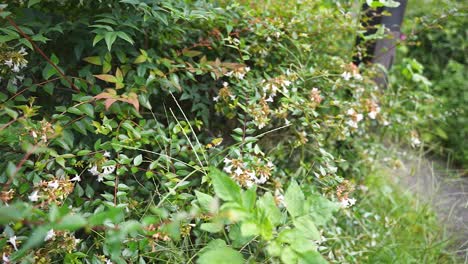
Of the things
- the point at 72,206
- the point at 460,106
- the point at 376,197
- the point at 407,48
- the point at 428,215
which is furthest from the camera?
the point at 407,48

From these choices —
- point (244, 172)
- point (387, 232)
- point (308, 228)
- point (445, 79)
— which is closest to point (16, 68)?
point (244, 172)

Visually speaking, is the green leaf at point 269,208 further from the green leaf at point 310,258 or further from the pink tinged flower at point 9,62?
the pink tinged flower at point 9,62

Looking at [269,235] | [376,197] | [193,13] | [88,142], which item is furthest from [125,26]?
[376,197]

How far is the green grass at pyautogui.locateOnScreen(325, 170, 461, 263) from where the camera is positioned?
180 centimetres

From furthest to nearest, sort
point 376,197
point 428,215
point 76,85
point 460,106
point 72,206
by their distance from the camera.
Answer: point 460,106, point 376,197, point 428,215, point 76,85, point 72,206

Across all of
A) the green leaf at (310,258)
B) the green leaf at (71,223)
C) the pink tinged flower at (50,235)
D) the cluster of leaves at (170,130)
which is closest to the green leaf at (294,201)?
the cluster of leaves at (170,130)

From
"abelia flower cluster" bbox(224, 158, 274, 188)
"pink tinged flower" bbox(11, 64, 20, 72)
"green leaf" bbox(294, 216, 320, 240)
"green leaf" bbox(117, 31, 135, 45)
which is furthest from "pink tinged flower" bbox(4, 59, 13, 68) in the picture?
"green leaf" bbox(294, 216, 320, 240)

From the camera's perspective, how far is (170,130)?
1.54 meters

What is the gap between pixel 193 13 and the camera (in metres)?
1.55

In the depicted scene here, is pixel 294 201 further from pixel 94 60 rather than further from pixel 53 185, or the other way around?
pixel 94 60

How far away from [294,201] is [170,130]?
1.97ft

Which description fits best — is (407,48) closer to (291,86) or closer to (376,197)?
(376,197)

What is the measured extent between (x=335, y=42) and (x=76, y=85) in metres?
1.39

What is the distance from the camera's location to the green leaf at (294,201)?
112 cm
